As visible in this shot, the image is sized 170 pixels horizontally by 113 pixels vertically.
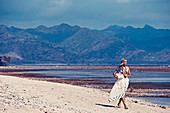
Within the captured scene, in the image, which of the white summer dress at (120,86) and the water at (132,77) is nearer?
the white summer dress at (120,86)

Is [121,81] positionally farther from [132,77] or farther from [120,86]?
[132,77]

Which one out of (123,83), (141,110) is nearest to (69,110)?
(123,83)

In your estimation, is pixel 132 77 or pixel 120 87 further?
pixel 132 77

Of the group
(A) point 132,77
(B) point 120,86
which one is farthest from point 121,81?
(A) point 132,77

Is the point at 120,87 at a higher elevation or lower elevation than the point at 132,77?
higher

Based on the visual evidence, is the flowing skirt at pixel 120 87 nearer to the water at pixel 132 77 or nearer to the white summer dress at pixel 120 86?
the white summer dress at pixel 120 86

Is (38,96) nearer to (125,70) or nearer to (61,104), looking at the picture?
(61,104)

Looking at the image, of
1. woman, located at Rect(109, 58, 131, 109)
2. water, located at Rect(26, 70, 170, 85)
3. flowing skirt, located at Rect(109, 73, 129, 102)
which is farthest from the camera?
water, located at Rect(26, 70, 170, 85)

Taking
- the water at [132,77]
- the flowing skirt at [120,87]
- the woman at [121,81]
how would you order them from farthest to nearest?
the water at [132,77], the flowing skirt at [120,87], the woman at [121,81]

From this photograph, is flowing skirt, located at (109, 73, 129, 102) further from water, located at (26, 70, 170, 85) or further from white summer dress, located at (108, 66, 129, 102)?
water, located at (26, 70, 170, 85)

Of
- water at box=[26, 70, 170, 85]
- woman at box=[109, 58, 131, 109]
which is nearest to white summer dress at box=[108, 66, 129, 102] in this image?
woman at box=[109, 58, 131, 109]

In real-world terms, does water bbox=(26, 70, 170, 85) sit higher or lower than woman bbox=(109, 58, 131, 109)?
lower

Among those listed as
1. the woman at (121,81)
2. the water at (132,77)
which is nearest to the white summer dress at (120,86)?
the woman at (121,81)

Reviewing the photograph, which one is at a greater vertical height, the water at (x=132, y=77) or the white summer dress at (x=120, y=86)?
the white summer dress at (x=120, y=86)
